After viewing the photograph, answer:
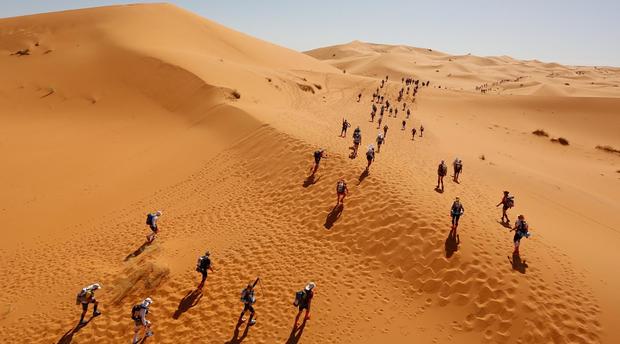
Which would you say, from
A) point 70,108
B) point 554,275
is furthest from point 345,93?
point 554,275

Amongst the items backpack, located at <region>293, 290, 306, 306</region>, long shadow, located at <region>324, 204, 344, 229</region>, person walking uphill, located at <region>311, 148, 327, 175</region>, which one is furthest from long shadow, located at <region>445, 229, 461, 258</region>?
person walking uphill, located at <region>311, 148, 327, 175</region>

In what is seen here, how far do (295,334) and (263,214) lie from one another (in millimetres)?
6515

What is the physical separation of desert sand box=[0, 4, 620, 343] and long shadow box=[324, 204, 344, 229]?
87 mm

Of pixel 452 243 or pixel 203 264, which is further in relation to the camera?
pixel 452 243

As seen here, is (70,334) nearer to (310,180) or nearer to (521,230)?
(310,180)

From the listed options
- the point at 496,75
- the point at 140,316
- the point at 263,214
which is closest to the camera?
the point at 140,316

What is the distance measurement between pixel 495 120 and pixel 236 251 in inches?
1652

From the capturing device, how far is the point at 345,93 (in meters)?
45.2

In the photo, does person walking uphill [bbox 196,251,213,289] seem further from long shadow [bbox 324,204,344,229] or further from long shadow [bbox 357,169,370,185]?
long shadow [bbox 357,169,370,185]

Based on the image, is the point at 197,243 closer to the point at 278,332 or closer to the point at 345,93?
the point at 278,332

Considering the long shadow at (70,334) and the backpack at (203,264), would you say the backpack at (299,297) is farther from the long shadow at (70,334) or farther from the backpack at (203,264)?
the long shadow at (70,334)

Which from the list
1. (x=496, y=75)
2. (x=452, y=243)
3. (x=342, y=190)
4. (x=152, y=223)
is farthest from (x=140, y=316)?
(x=496, y=75)

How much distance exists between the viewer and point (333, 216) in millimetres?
14914

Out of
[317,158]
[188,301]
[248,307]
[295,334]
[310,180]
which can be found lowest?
[188,301]
